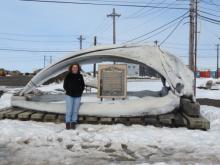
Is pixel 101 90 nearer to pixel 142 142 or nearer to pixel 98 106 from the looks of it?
pixel 98 106

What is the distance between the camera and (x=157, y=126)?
946 cm

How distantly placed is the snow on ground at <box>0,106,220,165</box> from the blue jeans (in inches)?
10.9

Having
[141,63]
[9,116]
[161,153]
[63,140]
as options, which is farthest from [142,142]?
[9,116]

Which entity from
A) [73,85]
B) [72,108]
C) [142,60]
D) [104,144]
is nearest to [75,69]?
[73,85]

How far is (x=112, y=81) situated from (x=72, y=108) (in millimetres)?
2509

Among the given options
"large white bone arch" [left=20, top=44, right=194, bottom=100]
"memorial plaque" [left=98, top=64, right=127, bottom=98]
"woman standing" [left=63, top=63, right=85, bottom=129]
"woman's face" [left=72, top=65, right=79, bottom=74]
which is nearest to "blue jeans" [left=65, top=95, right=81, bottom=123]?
"woman standing" [left=63, top=63, right=85, bottom=129]

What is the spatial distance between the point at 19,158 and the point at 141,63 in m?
4.92

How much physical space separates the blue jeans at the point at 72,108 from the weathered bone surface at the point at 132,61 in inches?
12.3

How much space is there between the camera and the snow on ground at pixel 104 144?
21.5 feet

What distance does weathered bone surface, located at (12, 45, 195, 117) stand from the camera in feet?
31.5

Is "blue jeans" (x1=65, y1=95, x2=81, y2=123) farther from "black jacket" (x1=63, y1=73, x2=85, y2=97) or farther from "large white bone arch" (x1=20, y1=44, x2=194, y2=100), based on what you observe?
"large white bone arch" (x1=20, y1=44, x2=194, y2=100)

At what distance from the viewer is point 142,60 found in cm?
1030

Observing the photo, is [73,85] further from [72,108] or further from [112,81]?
[112,81]

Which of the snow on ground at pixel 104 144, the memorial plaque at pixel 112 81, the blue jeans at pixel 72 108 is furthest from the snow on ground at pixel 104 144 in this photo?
the memorial plaque at pixel 112 81
